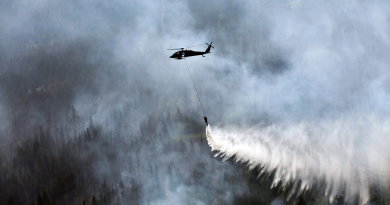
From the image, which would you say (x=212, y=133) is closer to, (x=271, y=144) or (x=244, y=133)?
(x=244, y=133)

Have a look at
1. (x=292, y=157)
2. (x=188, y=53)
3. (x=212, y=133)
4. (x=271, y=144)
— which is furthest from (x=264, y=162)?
(x=188, y=53)

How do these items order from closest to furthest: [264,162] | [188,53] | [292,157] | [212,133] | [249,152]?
[188,53]
[212,133]
[249,152]
[264,162]
[292,157]

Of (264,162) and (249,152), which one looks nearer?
(249,152)

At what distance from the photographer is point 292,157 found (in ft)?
646

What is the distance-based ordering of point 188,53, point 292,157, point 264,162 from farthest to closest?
1. point 292,157
2. point 264,162
3. point 188,53

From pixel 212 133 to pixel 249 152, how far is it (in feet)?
93.1

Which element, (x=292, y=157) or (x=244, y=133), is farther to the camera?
(x=292, y=157)

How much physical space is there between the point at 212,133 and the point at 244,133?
4173 centimetres

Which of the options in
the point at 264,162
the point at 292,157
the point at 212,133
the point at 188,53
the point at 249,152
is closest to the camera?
the point at 188,53

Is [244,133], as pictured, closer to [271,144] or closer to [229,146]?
[271,144]

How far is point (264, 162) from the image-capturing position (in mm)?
181500

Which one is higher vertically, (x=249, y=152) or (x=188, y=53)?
(x=188, y=53)

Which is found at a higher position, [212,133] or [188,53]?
[188,53]

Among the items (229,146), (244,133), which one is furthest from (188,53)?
(244,133)
